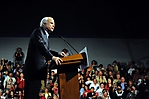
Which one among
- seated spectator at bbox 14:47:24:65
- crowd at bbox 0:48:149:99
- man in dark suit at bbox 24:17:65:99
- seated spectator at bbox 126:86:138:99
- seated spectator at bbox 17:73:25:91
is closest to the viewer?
man in dark suit at bbox 24:17:65:99

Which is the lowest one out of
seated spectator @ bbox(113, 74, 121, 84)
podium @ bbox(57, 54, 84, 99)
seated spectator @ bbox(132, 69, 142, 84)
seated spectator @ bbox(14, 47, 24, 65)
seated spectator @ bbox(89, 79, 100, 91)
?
podium @ bbox(57, 54, 84, 99)

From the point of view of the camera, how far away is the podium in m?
2.44

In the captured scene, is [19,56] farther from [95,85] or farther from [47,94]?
[95,85]

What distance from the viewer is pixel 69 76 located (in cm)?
251

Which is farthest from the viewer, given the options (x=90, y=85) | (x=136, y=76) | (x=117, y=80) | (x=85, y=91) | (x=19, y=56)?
(x=19, y=56)

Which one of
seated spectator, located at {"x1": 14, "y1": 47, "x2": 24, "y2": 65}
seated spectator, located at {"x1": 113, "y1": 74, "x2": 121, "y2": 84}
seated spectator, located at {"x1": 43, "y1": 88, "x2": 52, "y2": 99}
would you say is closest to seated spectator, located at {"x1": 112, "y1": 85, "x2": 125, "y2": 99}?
seated spectator, located at {"x1": 113, "y1": 74, "x2": 121, "y2": 84}

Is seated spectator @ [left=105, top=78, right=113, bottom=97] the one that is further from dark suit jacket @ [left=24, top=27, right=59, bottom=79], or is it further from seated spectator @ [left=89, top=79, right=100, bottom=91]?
dark suit jacket @ [left=24, top=27, right=59, bottom=79]

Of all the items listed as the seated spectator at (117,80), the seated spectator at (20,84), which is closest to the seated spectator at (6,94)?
Result: the seated spectator at (20,84)

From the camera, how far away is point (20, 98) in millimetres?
6742

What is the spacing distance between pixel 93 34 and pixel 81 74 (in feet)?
9.90

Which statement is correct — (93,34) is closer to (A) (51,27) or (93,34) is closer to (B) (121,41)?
(B) (121,41)

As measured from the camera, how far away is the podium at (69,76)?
244cm

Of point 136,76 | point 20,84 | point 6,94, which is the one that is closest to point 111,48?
point 136,76

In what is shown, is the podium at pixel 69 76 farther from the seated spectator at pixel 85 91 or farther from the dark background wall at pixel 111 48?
the dark background wall at pixel 111 48
